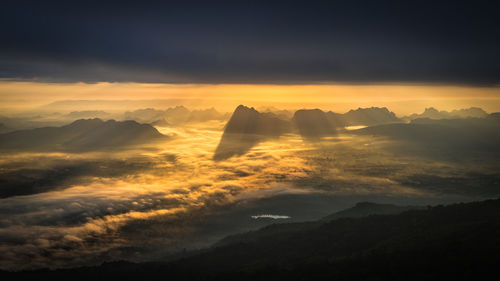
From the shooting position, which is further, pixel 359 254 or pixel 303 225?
pixel 303 225

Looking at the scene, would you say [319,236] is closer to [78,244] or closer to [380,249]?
[380,249]

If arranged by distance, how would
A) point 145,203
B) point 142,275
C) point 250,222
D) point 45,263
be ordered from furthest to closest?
point 145,203
point 250,222
point 45,263
point 142,275

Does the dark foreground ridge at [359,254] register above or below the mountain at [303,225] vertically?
above

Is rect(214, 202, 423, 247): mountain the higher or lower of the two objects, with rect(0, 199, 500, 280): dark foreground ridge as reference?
lower

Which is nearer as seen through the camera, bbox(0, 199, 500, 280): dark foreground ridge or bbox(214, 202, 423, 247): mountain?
bbox(0, 199, 500, 280): dark foreground ridge

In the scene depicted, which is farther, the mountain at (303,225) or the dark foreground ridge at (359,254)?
the mountain at (303,225)

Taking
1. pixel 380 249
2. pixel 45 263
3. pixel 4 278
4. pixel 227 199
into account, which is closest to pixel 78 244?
pixel 45 263

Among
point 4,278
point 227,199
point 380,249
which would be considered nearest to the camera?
point 380,249

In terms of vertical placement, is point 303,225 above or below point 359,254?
below
